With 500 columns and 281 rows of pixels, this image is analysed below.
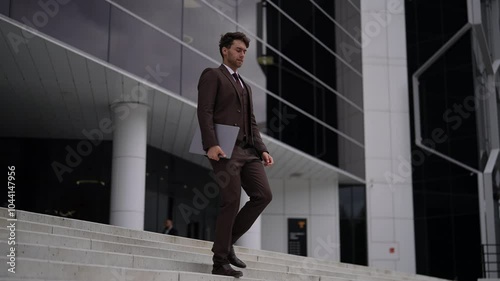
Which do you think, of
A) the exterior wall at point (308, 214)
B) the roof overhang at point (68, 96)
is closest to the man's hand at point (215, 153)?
the roof overhang at point (68, 96)

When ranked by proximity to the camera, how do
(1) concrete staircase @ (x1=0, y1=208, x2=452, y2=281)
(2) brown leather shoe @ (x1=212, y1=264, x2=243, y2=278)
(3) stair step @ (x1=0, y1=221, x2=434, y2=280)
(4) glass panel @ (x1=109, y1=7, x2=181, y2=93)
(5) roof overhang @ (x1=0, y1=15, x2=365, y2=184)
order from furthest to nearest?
(4) glass panel @ (x1=109, y1=7, x2=181, y2=93) < (5) roof overhang @ (x1=0, y1=15, x2=365, y2=184) < (3) stair step @ (x1=0, y1=221, x2=434, y2=280) < (2) brown leather shoe @ (x1=212, y1=264, x2=243, y2=278) < (1) concrete staircase @ (x1=0, y1=208, x2=452, y2=281)

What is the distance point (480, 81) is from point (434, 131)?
2527 millimetres

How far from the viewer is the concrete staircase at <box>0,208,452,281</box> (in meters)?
4.59

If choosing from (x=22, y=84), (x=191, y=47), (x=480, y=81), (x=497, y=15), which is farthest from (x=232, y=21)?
(x=497, y=15)

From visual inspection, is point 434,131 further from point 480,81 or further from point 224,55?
point 224,55

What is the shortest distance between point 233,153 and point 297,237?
21229 millimetres

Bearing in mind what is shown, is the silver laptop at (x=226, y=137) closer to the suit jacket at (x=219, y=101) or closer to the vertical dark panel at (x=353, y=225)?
the suit jacket at (x=219, y=101)

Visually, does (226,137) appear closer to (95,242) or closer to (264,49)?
(95,242)

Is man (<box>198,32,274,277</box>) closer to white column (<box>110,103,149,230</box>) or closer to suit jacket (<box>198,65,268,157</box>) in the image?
suit jacket (<box>198,65,268,157</box>)

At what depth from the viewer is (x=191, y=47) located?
624 inches

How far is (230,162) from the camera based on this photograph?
18.2 ft

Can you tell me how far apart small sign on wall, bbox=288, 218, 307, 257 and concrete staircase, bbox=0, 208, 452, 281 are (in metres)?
17.2

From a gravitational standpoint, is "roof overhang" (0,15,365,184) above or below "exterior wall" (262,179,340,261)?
above

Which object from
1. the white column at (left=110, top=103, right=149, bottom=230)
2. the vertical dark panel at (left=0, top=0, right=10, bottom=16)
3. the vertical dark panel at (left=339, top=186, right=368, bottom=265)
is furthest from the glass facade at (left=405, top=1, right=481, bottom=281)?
the vertical dark panel at (left=0, top=0, right=10, bottom=16)
